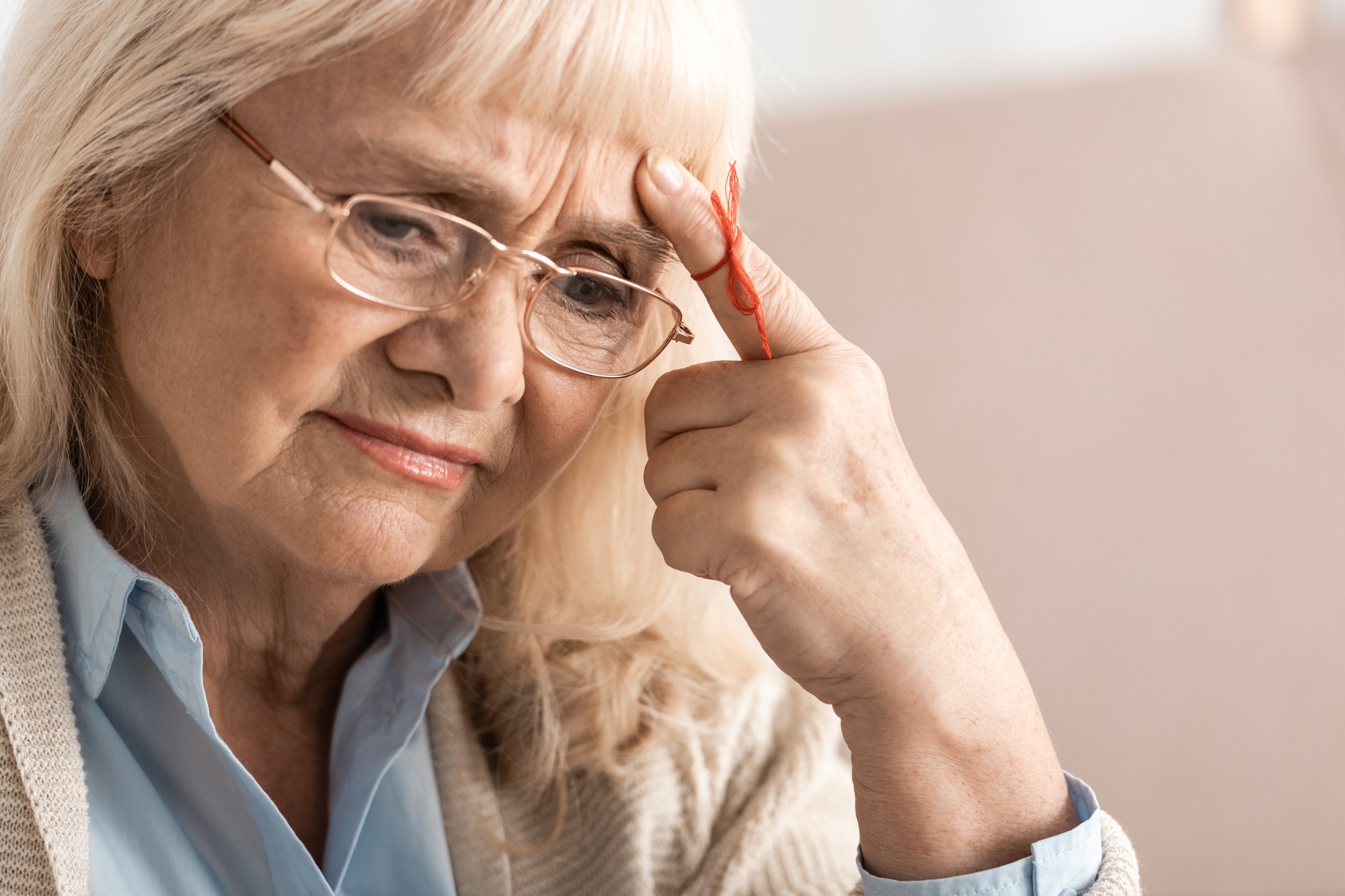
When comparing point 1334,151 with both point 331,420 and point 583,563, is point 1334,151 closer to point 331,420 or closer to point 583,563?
point 583,563

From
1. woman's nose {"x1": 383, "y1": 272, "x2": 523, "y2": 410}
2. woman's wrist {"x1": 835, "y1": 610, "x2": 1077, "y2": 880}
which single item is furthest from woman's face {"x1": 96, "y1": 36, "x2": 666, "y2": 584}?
woman's wrist {"x1": 835, "y1": 610, "x2": 1077, "y2": 880}

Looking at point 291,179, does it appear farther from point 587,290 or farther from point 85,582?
point 85,582

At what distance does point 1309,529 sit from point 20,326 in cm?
204

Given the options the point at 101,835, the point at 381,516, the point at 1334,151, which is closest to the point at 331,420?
the point at 381,516

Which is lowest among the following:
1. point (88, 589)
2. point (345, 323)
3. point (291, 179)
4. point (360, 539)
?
point (88, 589)

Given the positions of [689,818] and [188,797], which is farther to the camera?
[689,818]

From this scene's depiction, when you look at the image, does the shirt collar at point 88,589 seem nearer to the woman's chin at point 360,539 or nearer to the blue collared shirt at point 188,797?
the blue collared shirt at point 188,797

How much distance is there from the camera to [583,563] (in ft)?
4.79

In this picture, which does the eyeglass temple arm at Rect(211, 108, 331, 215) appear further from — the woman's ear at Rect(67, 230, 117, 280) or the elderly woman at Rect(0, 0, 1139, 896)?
the woman's ear at Rect(67, 230, 117, 280)

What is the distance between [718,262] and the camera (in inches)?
41.9

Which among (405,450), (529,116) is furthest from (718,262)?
(405,450)

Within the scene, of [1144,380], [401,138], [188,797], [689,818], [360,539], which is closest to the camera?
[401,138]

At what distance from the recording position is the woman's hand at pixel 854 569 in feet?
3.41

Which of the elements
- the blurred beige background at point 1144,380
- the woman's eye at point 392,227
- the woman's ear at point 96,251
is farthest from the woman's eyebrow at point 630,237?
the blurred beige background at point 1144,380
